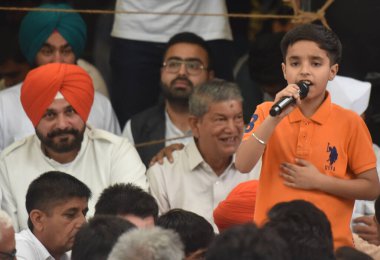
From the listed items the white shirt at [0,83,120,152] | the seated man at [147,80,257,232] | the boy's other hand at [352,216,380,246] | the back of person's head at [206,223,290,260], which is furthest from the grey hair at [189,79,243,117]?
the back of person's head at [206,223,290,260]

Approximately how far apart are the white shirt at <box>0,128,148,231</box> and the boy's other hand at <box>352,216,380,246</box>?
3.66ft

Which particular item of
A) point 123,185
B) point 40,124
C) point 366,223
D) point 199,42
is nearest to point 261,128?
point 123,185

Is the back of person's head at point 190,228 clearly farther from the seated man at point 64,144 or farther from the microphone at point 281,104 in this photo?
the seated man at point 64,144

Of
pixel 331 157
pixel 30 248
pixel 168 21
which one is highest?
pixel 168 21

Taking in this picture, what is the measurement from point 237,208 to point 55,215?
0.85 meters

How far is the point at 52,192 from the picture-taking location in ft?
18.6

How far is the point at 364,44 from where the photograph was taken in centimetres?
682

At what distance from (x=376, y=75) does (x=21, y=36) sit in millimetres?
2193

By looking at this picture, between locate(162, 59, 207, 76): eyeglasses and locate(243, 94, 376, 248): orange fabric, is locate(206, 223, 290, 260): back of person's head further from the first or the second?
locate(162, 59, 207, 76): eyeglasses

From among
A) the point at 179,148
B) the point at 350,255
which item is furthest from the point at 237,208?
the point at 350,255

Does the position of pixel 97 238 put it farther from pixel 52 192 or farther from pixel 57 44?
pixel 57 44

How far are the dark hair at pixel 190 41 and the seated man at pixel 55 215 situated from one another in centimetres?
185

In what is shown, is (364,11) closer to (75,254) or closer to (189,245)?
(189,245)

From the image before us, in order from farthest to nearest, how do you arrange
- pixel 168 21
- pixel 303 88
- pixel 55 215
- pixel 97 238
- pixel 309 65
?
pixel 168 21 → pixel 55 215 → pixel 309 65 → pixel 303 88 → pixel 97 238
